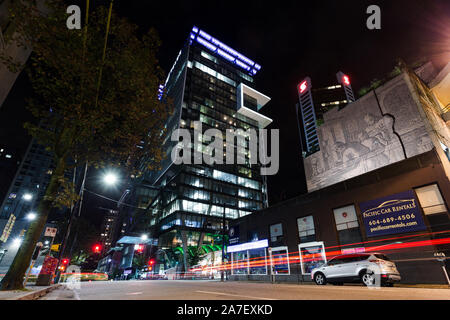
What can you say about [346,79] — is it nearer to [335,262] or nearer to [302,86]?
[302,86]

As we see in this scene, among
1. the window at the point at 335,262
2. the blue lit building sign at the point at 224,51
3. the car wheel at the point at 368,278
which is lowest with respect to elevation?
the car wheel at the point at 368,278

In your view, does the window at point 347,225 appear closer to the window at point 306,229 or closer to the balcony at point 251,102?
the window at point 306,229

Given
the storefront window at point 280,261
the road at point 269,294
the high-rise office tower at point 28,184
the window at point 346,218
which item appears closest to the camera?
the road at point 269,294

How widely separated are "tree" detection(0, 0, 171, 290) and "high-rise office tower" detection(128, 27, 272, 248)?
35.7m

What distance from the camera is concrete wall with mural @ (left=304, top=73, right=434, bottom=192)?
22812 mm

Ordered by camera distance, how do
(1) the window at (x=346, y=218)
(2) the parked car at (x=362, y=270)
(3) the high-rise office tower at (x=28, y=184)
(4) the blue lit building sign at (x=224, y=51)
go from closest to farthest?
(2) the parked car at (x=362, y=270)
(1) the window at (x=346, y=218)
(3) the high-rise office tower at (x=28, y=184)
(4) the blue lit building sign at (x=224, y=51)

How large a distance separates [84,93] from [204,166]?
57.1 meters

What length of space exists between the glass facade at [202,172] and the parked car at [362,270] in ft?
156

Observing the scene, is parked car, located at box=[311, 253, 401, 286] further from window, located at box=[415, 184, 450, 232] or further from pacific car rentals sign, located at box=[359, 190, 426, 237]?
window, located at box=[415, 184, 450, 232]

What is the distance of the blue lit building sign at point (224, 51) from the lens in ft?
286

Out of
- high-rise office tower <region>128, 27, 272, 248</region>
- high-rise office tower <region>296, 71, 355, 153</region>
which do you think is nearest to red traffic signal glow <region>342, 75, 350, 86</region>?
high-rise office tower <region>296, 71, 355, 153</region>

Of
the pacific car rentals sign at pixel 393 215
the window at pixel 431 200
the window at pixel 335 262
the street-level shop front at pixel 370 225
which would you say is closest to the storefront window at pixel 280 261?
the street-level shop front at pixel 370 225

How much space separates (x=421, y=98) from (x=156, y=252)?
67.4m

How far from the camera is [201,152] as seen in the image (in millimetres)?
69250
